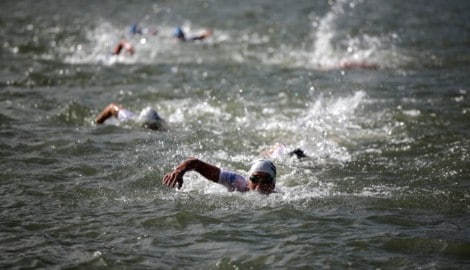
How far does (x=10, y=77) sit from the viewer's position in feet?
55.5

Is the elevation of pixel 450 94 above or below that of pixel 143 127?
above

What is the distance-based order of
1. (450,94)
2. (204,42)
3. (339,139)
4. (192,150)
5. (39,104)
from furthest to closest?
(204,42) < (450,94) < (39,104) < (339,139) < (192,150)

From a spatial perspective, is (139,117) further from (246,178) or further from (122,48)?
(122,48)

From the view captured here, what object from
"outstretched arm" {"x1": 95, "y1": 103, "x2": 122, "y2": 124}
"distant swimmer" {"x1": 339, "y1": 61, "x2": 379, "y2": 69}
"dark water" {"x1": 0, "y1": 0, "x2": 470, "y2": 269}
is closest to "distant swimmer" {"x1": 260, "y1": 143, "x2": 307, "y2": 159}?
"dark water" {"x1": 0, "y1": 0, "x2": 470, "y2": 269}

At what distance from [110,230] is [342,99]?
27.5 feet

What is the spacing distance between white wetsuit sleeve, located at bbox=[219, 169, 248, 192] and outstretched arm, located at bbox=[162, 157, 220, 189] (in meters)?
0.09

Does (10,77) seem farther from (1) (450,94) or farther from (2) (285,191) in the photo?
(1) (450,94)

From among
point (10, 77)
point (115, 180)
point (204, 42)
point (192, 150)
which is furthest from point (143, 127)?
point (204, 42)

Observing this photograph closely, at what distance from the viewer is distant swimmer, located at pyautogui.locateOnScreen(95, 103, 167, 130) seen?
12523mm

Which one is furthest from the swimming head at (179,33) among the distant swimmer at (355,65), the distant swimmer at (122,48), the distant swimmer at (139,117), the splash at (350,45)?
the distant swimmer at (139,117)

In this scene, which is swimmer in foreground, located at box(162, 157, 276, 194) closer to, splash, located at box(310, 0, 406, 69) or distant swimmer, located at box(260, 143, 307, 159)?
distant swimmer, located at box(260, 143, 307, 159)

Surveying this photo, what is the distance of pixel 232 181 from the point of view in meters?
8.83

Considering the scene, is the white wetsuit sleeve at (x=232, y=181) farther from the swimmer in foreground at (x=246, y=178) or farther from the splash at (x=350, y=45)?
the splash at (x=350, y=45)

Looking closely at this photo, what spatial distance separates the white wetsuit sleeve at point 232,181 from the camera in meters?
8.79
